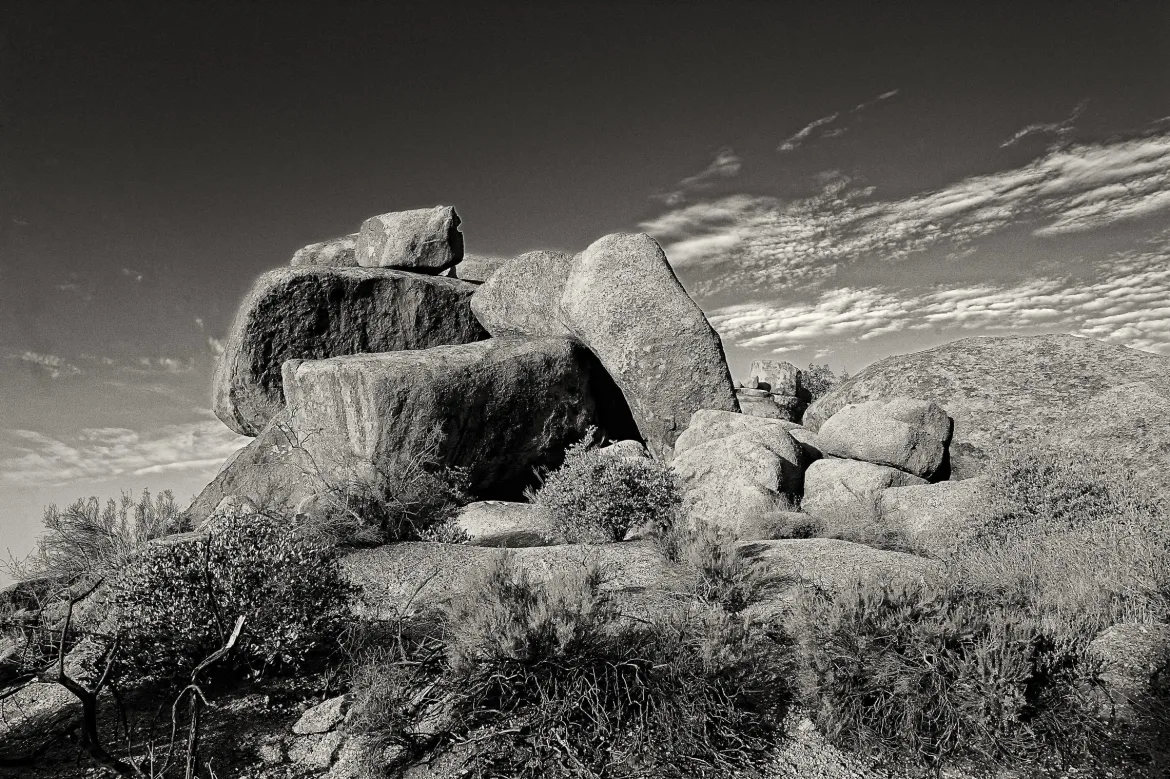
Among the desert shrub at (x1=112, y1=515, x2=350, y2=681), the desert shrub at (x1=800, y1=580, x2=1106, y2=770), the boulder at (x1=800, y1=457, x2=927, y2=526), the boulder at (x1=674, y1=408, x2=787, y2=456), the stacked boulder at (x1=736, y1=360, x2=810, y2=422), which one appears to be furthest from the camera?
the stacked boulder at (x1=736, y1=360, x2=810, y2=422)

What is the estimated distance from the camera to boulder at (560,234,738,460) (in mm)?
13945

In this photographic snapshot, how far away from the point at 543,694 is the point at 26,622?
612 cm

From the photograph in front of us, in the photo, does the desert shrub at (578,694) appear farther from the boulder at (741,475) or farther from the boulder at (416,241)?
the boulder at (416,241)

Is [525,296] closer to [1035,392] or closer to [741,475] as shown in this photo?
[741,475]

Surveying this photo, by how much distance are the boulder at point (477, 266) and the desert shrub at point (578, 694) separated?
47.5 ft

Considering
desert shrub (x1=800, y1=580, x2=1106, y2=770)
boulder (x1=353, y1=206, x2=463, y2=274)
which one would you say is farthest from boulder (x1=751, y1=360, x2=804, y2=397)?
desert shrub (x1=800, y1=580, x2=1106, y2=770)

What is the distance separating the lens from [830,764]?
4.22 metres

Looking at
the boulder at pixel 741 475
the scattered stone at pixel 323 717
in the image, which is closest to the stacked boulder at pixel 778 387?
the boulder at pixel 741 475

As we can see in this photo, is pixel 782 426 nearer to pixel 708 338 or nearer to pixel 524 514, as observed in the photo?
pixel 708 338

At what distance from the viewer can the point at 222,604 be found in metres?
5.32

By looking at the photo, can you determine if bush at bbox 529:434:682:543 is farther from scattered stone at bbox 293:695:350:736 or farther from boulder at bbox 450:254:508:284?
boulder at bbox 450:254:508:284

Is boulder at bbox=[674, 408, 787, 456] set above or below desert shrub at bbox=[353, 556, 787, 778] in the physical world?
above

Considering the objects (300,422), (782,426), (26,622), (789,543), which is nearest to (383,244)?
(300,422)

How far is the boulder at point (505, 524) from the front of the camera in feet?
34.2
